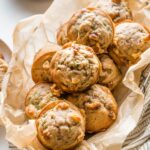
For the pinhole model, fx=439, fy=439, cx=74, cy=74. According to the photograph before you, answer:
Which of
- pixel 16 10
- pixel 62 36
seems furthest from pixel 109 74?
pixel 16 10

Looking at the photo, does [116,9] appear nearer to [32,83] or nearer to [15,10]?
[32,83]

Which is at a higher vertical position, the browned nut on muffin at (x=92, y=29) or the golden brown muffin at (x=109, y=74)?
the browned nut on muffin at (x=92, y=29)

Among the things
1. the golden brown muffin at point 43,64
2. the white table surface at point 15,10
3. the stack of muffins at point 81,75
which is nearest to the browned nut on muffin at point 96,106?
the stack of muffins at point 81,75

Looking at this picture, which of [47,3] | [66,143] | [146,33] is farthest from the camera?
[47,3]

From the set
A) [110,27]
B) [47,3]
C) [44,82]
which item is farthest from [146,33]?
[47,3]

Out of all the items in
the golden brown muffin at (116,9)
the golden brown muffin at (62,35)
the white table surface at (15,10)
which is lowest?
the white table surface at (15,10)

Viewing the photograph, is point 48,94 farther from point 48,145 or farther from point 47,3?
point 47,3

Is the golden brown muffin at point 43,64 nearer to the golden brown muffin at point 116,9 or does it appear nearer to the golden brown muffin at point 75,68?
the golden brown muffin at point 75,68
